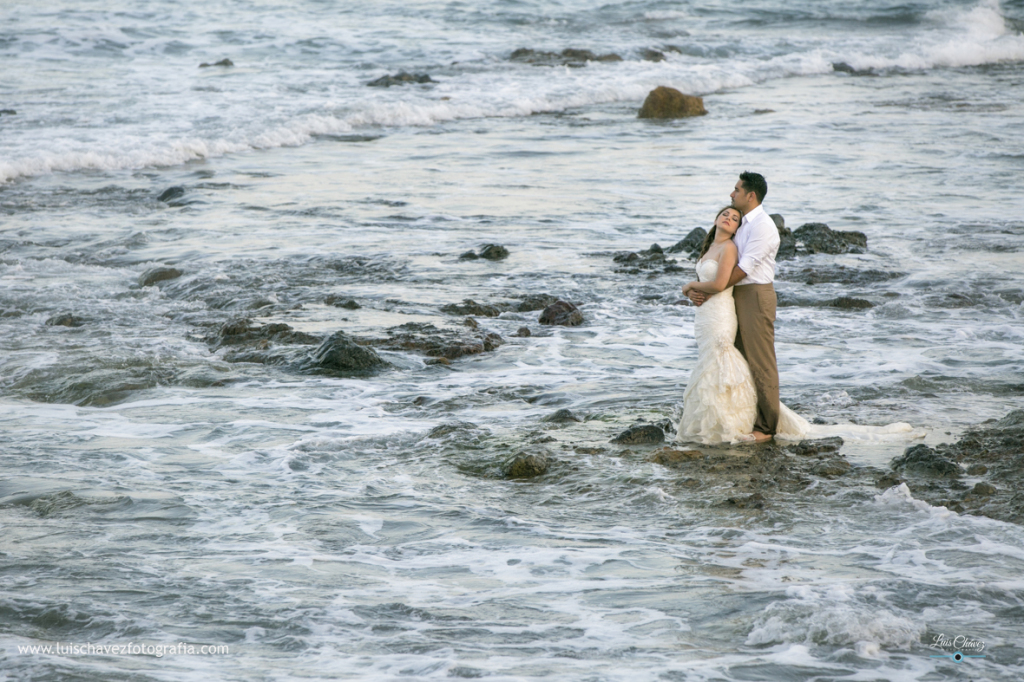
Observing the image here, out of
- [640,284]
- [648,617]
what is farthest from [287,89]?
[648,617]

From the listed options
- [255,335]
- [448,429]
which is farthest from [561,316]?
[448,429]

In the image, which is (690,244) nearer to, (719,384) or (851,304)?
(851,304)

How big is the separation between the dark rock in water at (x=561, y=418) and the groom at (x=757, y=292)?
132cm

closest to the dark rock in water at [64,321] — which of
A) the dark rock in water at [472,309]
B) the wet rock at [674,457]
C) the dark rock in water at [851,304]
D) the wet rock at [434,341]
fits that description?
the wet rock at [434,341]

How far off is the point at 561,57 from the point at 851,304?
22745mm

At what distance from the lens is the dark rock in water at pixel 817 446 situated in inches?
276

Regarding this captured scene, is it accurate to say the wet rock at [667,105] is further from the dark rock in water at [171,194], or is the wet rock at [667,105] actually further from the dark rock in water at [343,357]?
the dark rock in water at [343,357]

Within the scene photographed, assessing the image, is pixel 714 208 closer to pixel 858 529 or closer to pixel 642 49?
pixel 858 529

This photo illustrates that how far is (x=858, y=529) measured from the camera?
5.88m

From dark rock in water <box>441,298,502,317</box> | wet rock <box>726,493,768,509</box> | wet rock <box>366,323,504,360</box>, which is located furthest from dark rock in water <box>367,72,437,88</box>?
wet rock <box>726,493,768,509</box>

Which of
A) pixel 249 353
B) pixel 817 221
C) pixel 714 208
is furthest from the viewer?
pixel 714 208

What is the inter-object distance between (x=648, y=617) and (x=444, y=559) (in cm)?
119

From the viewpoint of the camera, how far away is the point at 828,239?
508 inches

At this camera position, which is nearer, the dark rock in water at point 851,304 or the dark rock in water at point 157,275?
the dark rock in water at point 851,304
